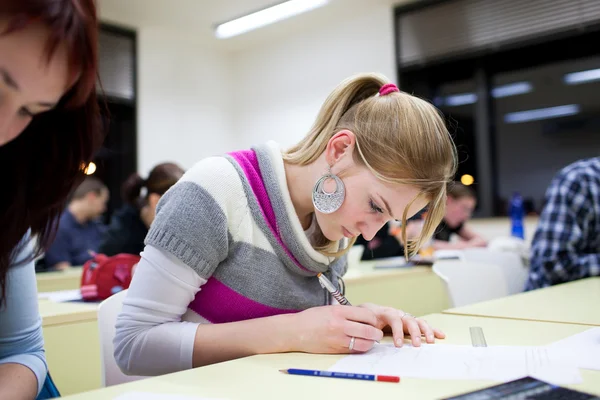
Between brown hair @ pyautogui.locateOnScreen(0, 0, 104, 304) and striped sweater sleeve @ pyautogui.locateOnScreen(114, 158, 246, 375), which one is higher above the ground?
brown hair @ pyautogui.locateOnScreen(0, 0, 104, 304)

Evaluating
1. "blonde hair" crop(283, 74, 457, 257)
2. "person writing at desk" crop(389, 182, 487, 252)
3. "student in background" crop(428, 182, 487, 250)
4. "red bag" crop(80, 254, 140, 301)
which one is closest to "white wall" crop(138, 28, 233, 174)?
"person writing at desk" crop(389, 182, 487, 252)

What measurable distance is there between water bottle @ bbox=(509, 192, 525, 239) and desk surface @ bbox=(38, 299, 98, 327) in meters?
3.14

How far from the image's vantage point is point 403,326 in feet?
3.60

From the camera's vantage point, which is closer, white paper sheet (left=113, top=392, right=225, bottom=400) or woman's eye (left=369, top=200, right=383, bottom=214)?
white paper sheet (left=113, top=392, right=225, bottom=400)

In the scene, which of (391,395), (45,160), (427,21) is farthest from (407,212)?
(427,21)

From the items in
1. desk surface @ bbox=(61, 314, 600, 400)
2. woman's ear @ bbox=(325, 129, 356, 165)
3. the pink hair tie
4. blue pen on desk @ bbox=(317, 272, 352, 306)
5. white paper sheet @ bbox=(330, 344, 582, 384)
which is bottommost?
white paper sheet @ bbox=(330, 344, 582, 384)

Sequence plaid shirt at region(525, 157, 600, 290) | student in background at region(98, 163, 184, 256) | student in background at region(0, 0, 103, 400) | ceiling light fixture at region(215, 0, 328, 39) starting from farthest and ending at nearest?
ceiling light fixture at region(215, 0, 328, 39), student in background at region(98, 163, 184, 256), plaid shirt at region(525, 157, 600, 290), student in background at region(0, 0, 103, 400)

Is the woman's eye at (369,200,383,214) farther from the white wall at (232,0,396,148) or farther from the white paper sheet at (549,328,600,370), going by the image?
the white wall at (232,0,396,148)

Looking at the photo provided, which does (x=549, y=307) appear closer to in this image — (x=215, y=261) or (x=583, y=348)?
(x=583, y=348)

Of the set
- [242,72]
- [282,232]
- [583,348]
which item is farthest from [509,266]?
[242,72]

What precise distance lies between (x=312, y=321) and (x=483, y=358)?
0.29 meters

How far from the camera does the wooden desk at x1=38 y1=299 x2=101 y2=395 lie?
1.67 metres

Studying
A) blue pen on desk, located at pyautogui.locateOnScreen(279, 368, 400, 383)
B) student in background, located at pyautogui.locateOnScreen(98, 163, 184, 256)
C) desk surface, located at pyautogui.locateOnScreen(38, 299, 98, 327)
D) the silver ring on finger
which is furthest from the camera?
student in background, located at pyautogui.locateOnScreen(98, 163, 184, 256)

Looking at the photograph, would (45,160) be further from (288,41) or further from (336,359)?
(288,41)
